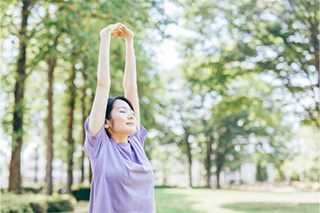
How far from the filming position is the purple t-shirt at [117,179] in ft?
5.83

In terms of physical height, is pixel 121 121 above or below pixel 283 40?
below

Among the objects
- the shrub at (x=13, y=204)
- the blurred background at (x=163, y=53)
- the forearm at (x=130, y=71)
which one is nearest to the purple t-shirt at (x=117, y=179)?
the forearm at (x=130, y=71)

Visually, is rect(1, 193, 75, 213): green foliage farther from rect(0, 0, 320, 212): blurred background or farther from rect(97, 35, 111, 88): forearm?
rect(97, 35, 111, 88): forearm

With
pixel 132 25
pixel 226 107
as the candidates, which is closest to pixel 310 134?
pixel 226 107

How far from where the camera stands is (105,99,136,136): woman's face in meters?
2.01

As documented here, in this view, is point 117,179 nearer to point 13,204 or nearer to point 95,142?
point 95,142

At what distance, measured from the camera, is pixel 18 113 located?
429 inches

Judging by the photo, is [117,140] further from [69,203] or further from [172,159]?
[172,159]

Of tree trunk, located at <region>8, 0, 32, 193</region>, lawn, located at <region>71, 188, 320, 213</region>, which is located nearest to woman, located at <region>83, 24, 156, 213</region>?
tree trunk, located at <region>8, 0, 32, 193</region>

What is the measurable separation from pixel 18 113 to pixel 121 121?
32.3ft

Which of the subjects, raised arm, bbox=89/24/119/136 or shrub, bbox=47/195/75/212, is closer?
raised arm, bbox=89/24/119/136

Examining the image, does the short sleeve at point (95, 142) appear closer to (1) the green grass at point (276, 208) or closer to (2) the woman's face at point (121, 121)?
(2) the woman's face at point (121, 121)

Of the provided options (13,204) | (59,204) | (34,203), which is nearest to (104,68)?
(13,204)

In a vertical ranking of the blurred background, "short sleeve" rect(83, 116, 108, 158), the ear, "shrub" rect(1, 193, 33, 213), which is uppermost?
the blurred background
